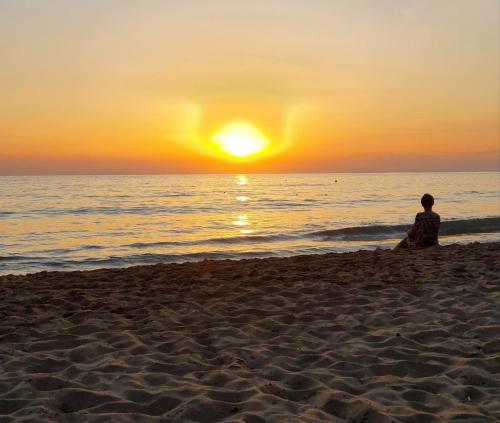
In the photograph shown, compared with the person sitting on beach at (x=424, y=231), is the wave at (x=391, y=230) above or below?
below

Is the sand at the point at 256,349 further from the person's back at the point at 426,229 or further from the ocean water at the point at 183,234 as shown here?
the ocean water at the point at 183,234

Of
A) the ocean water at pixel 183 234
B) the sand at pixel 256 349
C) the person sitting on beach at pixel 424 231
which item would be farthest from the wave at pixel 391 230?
the sand at pixel 256 349

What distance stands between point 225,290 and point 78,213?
28.6 metres

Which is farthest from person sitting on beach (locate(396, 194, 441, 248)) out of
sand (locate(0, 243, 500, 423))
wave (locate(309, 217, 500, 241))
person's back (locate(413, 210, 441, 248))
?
wave (locate(309, 217, 500, 241))

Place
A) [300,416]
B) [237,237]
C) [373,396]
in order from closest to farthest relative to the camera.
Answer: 1. [300,416]
2. [373,396]
3. [237,237]

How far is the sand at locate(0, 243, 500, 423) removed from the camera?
12.2 ft

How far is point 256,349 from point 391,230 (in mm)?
20776

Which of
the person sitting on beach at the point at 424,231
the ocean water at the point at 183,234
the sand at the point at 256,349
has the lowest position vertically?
the ocean water at the point at 183,234

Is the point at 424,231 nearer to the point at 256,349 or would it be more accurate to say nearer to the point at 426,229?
the point at 426,229

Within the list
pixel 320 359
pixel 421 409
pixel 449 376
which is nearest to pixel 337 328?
pixel 320 359

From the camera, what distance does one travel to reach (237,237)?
21.0m

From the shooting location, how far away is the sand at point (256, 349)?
3732 millimetres

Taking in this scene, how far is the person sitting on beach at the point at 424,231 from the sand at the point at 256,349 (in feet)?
10.0

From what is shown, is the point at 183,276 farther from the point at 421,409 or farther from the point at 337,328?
the point at 421,409
